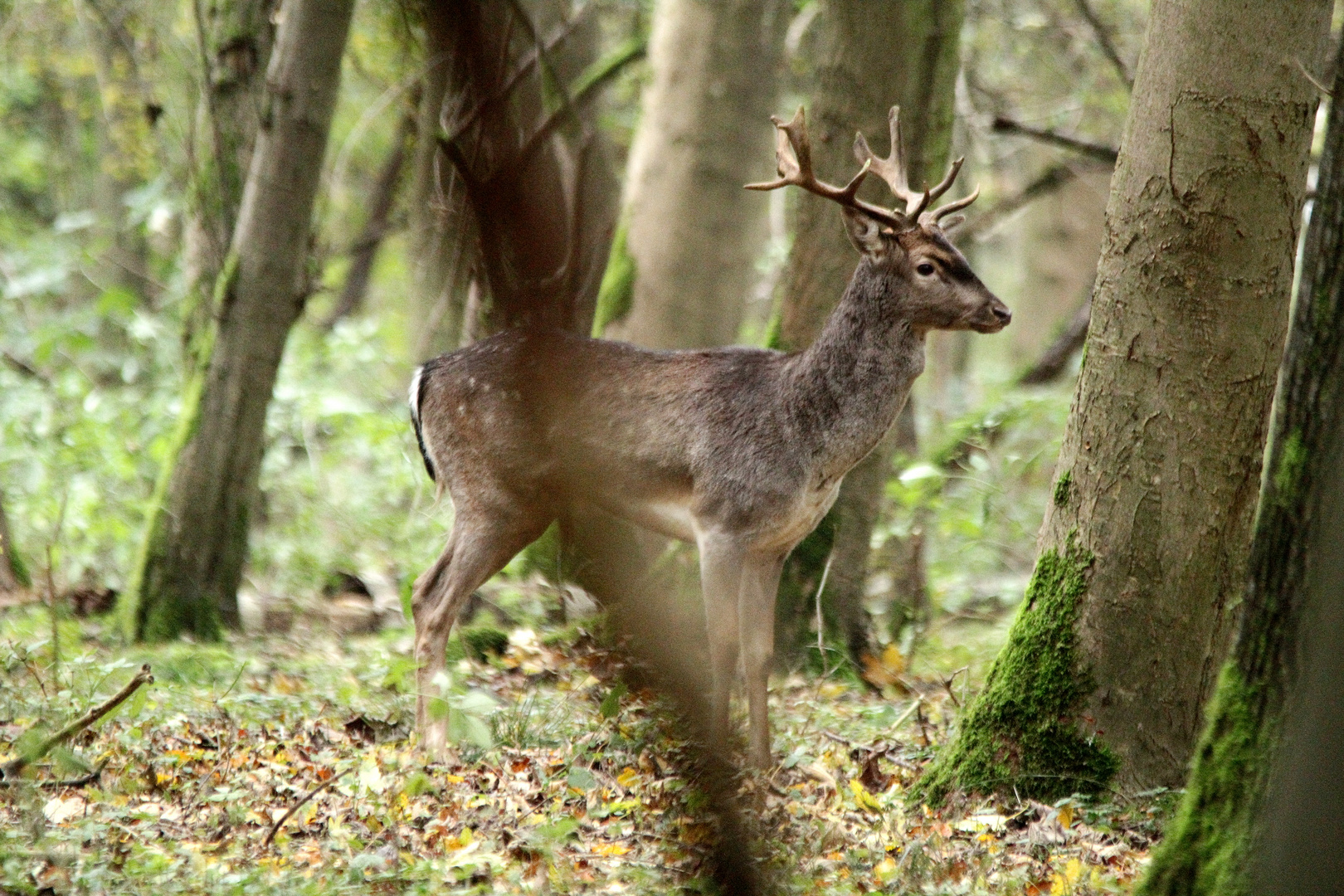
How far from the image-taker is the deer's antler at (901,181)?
6.43 m

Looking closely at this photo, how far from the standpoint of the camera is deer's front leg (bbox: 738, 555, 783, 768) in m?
6.36

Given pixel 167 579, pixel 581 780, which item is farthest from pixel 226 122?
pixel 581 780

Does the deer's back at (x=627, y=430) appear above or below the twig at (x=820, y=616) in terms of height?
above

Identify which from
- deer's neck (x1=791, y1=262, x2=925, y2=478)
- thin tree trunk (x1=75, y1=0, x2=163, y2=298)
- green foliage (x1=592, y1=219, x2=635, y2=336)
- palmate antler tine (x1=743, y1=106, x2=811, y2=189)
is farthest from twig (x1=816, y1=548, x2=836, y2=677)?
thin tree trunk (x1=75, y1=0, x2=163, y2=298)

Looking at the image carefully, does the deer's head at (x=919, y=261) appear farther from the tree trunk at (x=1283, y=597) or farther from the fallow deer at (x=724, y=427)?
the tree trunk at (x=1283, y=597)

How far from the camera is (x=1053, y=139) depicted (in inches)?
377

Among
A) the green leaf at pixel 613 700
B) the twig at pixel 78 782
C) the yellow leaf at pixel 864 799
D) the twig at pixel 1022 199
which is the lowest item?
the twig at pixel 78 782

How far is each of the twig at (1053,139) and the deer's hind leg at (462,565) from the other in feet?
13.6

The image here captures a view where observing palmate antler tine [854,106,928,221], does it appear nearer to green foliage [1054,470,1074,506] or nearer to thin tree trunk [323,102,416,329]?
green foliage [1054,470,1074,506]

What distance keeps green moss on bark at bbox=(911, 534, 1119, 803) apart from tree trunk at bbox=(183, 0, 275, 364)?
18.7 feet

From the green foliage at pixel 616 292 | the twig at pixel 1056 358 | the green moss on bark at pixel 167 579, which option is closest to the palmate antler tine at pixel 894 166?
the green foliage at pixel 616 292

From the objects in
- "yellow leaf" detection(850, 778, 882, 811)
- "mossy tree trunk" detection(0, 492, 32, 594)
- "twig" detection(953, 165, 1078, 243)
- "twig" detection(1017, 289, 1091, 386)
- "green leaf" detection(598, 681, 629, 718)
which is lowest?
"mossy tree trunk" detection(0, 492, 32, 594)

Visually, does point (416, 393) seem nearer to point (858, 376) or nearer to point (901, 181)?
point (858, 376)

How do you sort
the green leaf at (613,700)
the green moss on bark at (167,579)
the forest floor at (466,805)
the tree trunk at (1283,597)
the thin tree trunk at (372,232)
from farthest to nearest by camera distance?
1. the thin tree trunk at (372,232)
2. the green moss on bark at (167,579)
3. the green leaf at (613,700)
4. the forest floor at (466,805)
5. the tree trunk at (1283,597)
